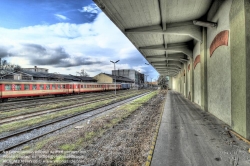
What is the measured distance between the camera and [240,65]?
5.64 metres

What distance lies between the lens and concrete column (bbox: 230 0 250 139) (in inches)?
208

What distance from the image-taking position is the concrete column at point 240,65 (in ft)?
17.3

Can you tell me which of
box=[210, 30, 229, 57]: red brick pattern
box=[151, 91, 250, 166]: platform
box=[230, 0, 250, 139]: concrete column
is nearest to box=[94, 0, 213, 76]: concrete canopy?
box=[210, 30, 229, 57]: red brick pattern

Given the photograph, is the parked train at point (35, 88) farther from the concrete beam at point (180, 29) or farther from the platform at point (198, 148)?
the platform at point (198, 148)

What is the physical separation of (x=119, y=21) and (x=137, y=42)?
5.63 m

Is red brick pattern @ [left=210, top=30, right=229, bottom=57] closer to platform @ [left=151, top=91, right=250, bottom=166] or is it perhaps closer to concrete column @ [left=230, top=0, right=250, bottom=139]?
concrete column @ [left=230, top=0, right=250, bottom=139]

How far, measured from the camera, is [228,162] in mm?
3967

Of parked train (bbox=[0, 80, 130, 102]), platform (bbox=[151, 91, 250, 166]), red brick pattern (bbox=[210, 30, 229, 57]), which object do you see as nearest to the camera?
platform (bbox=[151, 91, 250, 166])

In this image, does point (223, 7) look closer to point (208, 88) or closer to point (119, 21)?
point (208, 88)

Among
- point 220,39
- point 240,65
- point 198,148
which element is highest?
point 220,39

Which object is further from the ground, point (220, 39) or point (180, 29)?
point (180, 29)

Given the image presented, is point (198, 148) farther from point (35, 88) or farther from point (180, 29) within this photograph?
point (35, 88)

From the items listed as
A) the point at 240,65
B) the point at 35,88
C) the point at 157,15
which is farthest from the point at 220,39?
the point at 35,88

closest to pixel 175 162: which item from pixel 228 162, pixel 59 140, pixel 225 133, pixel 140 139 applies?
pixel 228 162
